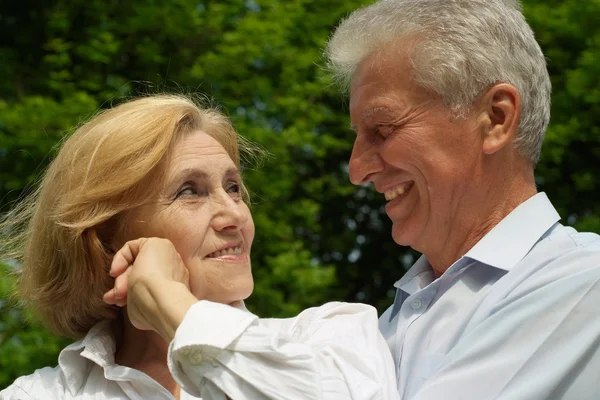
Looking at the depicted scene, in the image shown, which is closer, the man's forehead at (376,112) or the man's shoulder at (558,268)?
the man's shoulder at (558,268)

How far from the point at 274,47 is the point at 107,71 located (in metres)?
1.19

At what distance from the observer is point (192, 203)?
9.58 ft

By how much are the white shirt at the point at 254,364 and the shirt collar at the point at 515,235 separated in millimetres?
363

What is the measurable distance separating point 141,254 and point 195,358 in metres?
0.48

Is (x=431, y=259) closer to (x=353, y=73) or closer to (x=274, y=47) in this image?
(x=353, y=73)

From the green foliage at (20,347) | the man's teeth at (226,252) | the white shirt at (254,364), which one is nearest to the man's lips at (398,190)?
the white shirt at (254,364)

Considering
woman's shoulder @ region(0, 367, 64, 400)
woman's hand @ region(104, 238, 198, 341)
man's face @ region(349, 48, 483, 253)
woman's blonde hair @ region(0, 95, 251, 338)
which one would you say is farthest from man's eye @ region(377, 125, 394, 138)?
woman's shoulder @ region(0, 367, 64, 400)

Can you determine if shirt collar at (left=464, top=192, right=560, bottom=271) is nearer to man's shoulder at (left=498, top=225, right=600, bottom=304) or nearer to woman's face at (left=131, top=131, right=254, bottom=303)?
man's shoulder at (left=498, top=225, right=600, bottom=304)

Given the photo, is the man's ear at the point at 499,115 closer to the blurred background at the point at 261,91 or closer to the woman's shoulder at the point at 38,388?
the woman's shoulder at the point at 38,388

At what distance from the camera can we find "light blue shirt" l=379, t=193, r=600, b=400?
2.34 meters

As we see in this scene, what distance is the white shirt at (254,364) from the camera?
223cm

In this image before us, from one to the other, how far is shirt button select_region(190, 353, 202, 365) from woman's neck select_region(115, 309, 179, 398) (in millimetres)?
691

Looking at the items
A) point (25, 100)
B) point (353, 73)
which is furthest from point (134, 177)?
point (25, 100)

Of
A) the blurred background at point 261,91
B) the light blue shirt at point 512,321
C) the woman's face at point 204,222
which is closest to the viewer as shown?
the light blue shirt at point 512,321
